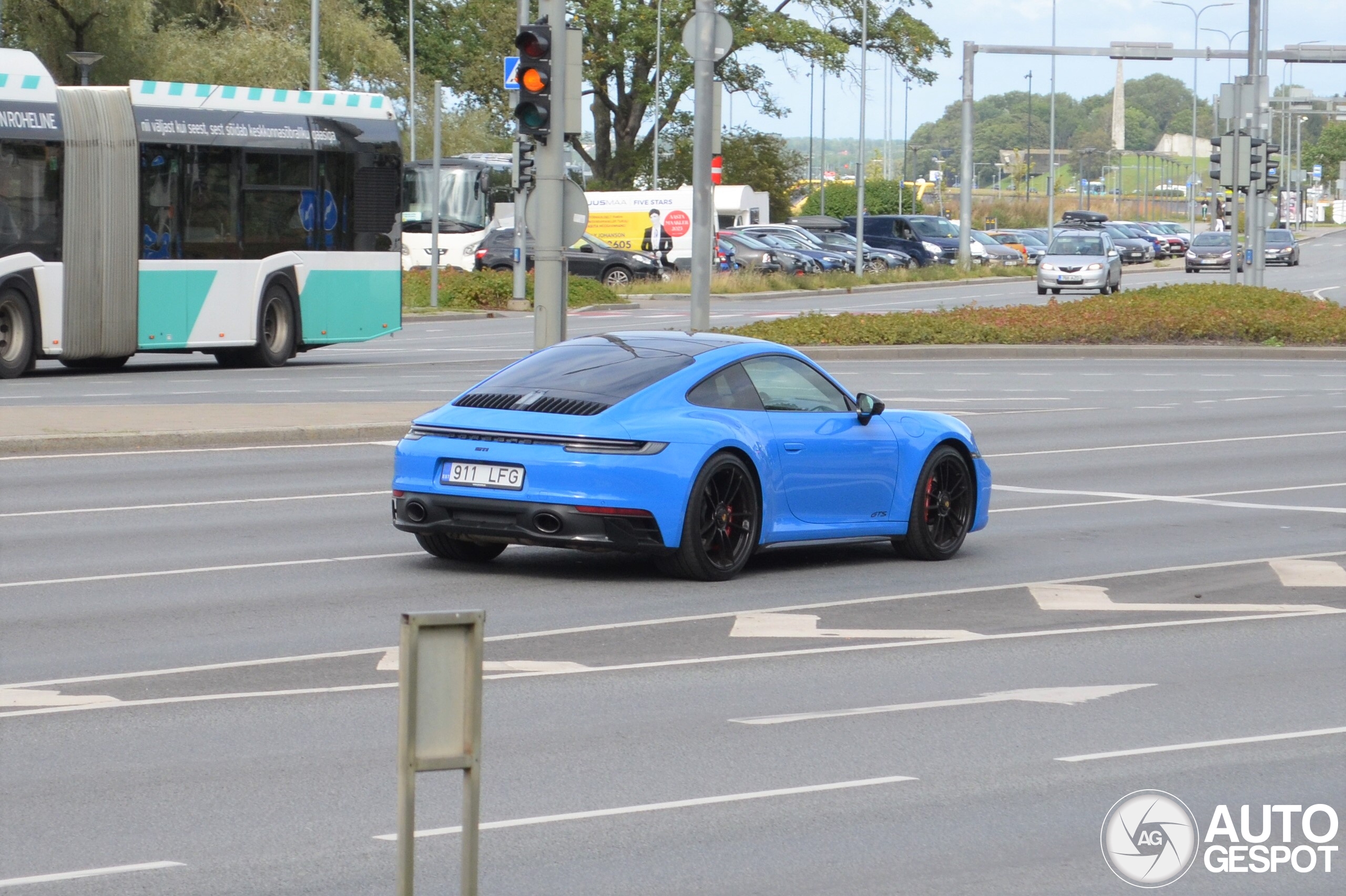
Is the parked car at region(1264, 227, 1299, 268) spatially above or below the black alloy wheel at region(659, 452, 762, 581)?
above

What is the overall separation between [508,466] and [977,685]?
125 inches

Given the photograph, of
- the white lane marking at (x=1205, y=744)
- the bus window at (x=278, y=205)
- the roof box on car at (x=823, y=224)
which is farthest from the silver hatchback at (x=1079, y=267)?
the white lane marking at (x=1205, y=744)

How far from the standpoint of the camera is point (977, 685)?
8570 millimetres

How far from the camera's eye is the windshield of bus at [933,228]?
233 feet

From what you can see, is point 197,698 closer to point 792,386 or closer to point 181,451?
point 792,386

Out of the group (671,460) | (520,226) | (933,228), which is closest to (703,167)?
(671,460)

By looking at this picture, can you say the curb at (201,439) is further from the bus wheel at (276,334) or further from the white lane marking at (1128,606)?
the bus wheel at (276,334)

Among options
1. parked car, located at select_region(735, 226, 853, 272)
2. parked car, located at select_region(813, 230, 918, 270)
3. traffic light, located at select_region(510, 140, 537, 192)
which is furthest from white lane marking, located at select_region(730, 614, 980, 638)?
parked car, located at select_region(813, 230, 918, 270)

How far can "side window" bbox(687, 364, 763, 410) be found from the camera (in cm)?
1138

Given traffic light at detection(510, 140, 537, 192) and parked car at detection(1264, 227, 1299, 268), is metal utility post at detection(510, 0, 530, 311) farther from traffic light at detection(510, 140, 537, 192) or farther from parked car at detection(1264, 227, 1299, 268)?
parked car at detection(1264, 227, 1299, 268)

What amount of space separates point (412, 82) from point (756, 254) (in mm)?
16159

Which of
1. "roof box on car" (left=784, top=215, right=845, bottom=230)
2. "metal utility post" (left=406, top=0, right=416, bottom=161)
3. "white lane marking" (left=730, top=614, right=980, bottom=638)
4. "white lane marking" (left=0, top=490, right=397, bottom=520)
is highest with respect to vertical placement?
"metal utility post" (left=406, top=0, right=416, bottom=161)

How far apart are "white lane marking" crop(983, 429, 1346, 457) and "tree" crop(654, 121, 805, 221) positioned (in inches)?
2226

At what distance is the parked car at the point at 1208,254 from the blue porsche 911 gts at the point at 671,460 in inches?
2423
